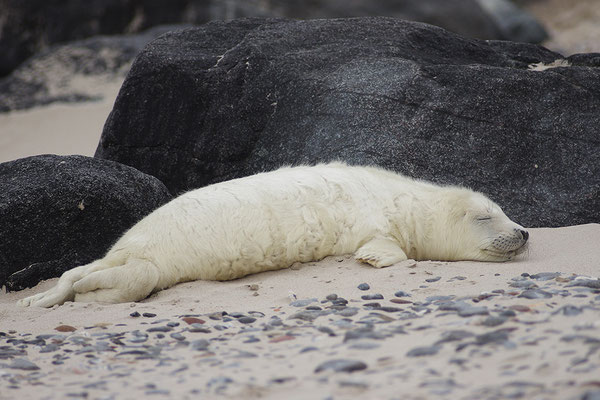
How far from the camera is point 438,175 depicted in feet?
18.5

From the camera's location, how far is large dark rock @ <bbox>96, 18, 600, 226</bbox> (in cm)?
561

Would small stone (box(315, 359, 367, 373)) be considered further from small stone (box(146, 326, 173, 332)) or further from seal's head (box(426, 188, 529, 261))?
seal's head (box(426, 188, 529, 261))

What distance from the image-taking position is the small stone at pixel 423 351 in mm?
2734

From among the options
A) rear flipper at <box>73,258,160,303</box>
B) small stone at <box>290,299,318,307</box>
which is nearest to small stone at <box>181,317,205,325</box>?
small stone at <box>290,299,318,307</box>

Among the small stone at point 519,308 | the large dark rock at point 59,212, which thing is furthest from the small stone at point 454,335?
the large dark rock at point 59,212

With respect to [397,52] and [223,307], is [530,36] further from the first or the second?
[223,307]

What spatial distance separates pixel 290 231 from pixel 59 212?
1.54 metres

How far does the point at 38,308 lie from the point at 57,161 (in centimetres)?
129

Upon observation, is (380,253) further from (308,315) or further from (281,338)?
(281,338)

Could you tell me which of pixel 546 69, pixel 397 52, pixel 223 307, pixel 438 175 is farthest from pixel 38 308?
pixel 546 69

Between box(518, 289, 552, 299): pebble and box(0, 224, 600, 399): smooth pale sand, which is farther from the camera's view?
box(518, 289, 552, 299): pebble

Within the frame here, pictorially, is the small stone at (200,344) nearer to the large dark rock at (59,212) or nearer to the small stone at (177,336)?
the small stone at (177,336)

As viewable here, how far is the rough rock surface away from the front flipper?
26.7 ft

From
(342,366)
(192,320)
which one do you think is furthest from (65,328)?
(342,366)
